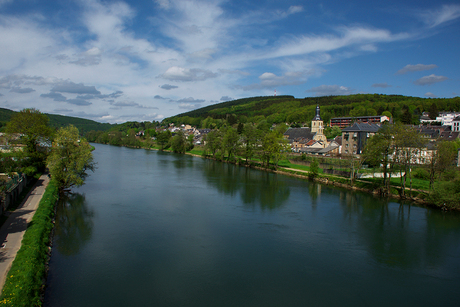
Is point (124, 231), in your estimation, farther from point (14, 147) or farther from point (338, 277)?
point (14, 147)

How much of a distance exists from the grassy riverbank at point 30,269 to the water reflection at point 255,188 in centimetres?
1181

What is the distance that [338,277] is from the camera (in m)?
10.3

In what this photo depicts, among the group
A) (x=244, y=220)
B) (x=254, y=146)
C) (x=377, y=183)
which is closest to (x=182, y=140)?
(x=254, y=146)

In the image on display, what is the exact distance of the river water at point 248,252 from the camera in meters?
9.05

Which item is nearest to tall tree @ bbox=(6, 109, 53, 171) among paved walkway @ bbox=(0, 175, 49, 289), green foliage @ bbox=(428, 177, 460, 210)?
paved walkway @ bbox=(0, 175, 49, 289)

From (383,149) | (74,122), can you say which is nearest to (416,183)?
(383,149)

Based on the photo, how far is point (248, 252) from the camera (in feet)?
39.2

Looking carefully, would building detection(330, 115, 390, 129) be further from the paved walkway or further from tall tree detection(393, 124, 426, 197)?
the paved walkway

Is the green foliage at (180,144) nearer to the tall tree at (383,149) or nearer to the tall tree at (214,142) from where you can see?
the tall tree at (214,142)

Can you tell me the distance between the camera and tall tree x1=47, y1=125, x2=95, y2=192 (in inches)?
746

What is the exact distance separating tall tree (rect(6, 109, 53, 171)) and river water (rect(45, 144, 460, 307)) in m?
6.90

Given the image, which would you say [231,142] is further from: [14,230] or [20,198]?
[14,230]

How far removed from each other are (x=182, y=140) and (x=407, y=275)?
5145 cm

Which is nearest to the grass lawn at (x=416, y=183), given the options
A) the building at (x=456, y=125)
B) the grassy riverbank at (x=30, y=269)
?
the grassy riverbank at (x=30, y=269)
